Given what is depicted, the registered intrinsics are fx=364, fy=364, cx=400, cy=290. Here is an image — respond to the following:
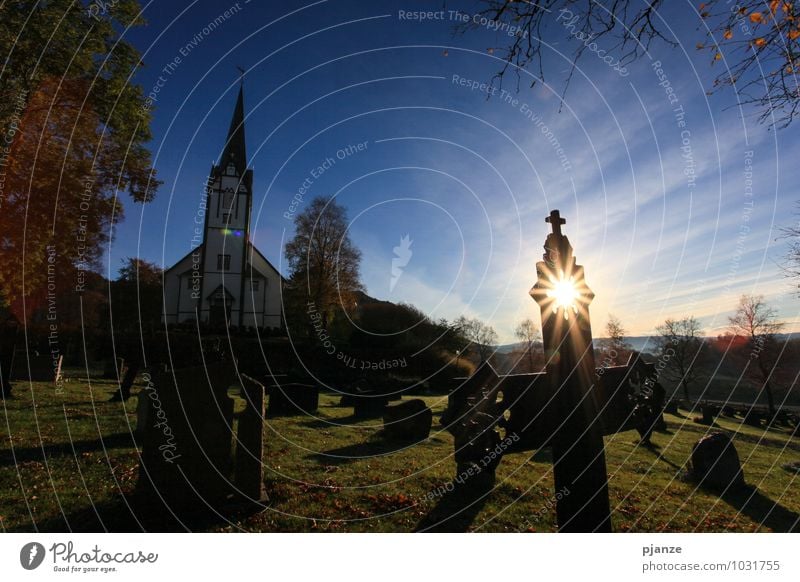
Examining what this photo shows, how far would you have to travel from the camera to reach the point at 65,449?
22.5 feet

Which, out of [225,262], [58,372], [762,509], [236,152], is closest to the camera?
[762,509]

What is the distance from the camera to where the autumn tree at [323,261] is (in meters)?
31.1

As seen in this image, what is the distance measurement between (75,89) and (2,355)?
8440mm

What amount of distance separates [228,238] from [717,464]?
140 feet

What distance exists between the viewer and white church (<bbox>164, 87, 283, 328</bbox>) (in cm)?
3756

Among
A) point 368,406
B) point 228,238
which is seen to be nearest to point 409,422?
point 368,406

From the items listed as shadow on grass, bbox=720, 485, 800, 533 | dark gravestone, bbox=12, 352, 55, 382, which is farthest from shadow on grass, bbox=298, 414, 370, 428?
dark gravestone, bbox=12, 352, 55, 382

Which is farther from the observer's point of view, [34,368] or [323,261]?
[323,261]

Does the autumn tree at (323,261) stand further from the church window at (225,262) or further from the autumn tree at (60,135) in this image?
the autumn tree at (60,135)

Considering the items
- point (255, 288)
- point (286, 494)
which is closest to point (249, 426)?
point (286, 494)

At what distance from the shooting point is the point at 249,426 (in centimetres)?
502

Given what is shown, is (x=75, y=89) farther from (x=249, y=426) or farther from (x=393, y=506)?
(x=393, y=506)

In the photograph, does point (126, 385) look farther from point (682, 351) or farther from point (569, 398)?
point (682, 351)

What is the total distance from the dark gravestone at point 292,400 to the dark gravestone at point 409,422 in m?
4.37
